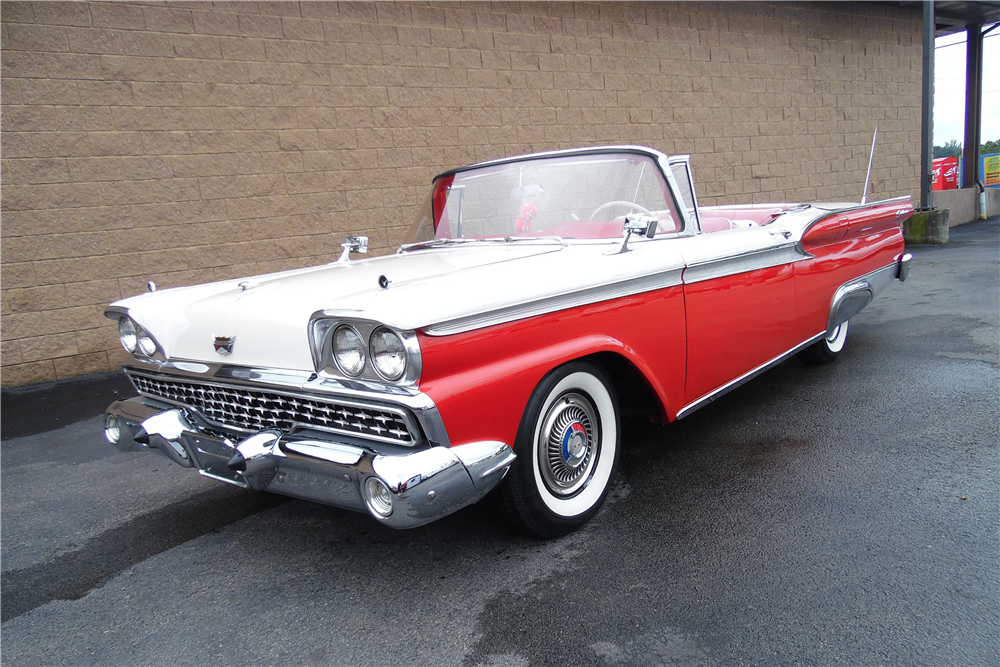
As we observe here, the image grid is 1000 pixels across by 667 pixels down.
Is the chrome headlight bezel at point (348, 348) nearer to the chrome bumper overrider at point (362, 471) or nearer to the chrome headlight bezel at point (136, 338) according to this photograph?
the chrome bumper overrider at point (362, 471)

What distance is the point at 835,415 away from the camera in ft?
12.0

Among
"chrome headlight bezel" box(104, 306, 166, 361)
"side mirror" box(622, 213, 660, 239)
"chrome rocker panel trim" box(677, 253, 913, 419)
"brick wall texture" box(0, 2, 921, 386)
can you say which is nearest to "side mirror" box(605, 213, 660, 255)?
"side mirror" box(622, 213, 660, 239)

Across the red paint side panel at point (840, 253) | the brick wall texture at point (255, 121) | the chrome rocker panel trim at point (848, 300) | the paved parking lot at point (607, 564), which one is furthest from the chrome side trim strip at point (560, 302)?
the brick wall texture at point (255, 121)

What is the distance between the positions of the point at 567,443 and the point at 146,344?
1.74 meters

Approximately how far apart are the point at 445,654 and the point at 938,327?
16.3 ft

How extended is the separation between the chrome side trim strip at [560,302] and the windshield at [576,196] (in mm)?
319

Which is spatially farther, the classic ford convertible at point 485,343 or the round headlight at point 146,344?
the round headlight at point 146,344

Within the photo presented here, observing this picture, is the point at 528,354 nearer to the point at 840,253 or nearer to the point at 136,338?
the point at 136,338

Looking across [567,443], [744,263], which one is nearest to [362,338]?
[567,443]

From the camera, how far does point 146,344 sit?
2.82m

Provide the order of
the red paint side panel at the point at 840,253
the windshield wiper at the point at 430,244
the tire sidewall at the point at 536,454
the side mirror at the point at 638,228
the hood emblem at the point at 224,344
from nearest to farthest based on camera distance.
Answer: the tire sidewall at the point at 536,454 < the hood emblem at the point at 224,344 < the side mirror at the point at 638,228 < the windshield wiper at the point at 430,244 < the red paint side panel at the point at 840,253

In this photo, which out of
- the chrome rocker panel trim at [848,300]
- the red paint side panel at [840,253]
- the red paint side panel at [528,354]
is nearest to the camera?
the red paint side panel at [528,354]

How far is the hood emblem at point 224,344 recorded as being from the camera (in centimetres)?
242

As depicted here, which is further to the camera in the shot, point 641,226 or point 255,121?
point 255,121
